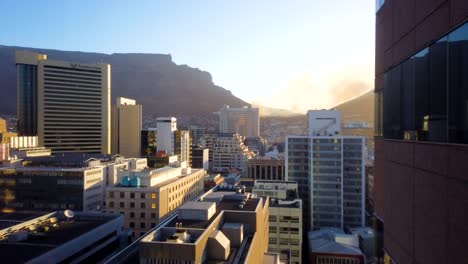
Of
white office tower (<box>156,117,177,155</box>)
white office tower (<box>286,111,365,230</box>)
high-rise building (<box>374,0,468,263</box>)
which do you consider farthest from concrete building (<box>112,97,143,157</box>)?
high-rise building (<box>374,0,468,263</box>)

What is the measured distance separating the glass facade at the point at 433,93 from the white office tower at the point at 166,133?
123310 mm

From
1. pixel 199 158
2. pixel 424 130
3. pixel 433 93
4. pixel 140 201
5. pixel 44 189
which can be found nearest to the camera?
pixel 433 93

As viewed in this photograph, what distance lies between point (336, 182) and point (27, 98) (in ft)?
375

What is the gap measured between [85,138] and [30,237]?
10575 centimetres

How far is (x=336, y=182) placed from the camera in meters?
72.2

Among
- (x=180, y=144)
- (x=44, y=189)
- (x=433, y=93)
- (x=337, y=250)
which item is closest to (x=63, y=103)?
(x=180, y=144)

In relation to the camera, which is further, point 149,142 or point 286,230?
point 149,142

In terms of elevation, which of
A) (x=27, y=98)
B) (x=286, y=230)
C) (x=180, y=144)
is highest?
(x=27, y=98)

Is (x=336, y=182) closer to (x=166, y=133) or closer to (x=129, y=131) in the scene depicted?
(x=166, y=133)

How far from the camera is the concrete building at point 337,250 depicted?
52.3 meters

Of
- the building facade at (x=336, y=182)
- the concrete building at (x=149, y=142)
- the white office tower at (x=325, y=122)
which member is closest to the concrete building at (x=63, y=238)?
the building facade at (x=336, y=182)

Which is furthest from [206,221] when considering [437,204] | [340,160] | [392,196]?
[340,160]

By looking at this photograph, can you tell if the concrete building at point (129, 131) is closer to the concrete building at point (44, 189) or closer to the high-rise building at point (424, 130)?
the concrete building at point (44, 189)

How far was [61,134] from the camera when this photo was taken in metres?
128
